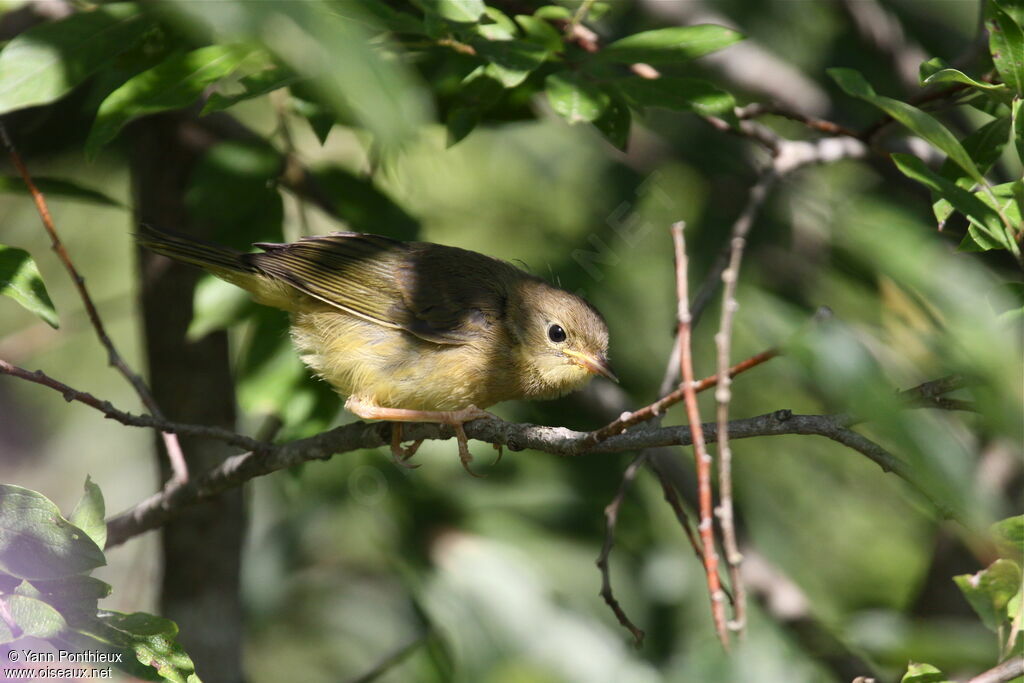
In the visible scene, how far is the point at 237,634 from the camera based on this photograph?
165 inches

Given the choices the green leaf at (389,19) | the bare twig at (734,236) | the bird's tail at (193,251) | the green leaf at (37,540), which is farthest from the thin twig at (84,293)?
the bare twig at (734,236)

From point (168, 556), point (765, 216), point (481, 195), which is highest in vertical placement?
point (765, 216)

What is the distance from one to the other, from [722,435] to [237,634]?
10.0 ft

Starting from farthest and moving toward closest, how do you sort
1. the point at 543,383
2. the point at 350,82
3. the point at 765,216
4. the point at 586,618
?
1. the point at 765,216
2. the point at 586,618
3. the point at 543,383
4. the point at 350,82

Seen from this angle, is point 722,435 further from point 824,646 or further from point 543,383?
point 824,646

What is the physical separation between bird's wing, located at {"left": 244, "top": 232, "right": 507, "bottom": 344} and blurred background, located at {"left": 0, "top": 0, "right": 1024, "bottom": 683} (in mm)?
108

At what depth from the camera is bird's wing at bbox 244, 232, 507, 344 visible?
146 inches

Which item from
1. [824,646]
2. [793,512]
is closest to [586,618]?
[824,646]

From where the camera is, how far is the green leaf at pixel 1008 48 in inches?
94.0

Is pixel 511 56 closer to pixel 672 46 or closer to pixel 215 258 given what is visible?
pixel 672 46

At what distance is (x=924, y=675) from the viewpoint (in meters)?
2.09

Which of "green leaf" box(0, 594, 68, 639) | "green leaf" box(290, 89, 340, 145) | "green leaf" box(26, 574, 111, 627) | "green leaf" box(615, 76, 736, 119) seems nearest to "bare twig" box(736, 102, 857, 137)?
"green leaf" box(615, 76, 736, 119)

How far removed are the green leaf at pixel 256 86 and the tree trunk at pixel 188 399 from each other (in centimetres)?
154

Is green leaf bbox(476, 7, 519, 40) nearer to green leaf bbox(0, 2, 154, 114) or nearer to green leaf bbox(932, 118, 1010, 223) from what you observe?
green leaf bbox(0, 2, 154, 114)
